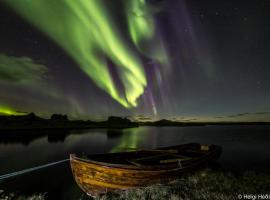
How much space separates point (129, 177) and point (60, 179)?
8315 mm

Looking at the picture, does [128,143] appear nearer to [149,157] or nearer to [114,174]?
Result: [149,157]

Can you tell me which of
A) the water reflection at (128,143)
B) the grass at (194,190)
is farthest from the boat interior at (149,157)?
the water reflection at (128,143)

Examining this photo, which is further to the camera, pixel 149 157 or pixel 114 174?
pixel 149 157

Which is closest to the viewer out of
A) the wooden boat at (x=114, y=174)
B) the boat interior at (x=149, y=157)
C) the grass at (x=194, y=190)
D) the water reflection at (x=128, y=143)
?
the grass at (x=194, y=190)

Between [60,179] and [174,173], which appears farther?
[60,179]

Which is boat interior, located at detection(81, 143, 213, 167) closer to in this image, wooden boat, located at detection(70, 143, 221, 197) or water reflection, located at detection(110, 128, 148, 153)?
wooden boat, located at detection(70, 143, 221, 197)

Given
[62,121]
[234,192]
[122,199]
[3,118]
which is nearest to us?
[122,199]

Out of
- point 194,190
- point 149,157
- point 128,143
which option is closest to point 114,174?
point 194,190

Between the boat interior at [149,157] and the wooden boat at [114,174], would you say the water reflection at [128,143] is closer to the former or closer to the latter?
the boat interior at [149,157]

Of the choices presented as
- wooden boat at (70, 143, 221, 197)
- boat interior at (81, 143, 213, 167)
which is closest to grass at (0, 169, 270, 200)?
wooden boat at (70, 143, 221, 197)

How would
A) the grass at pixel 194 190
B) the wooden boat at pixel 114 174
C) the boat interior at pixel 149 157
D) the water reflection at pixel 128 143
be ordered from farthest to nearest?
the water reflection at pixel 128 143, the boat interior at pixel 149 157, the wooden boat at pixel 114 174, the grass at pixel 194 190

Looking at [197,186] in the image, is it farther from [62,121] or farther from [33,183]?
[62,121]

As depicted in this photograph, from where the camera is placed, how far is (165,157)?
43.8ft

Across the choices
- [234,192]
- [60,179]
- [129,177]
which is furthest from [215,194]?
[60,179]
